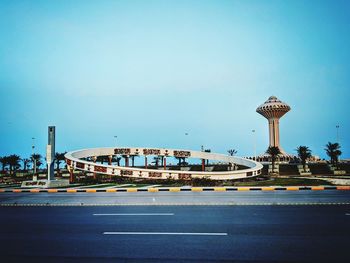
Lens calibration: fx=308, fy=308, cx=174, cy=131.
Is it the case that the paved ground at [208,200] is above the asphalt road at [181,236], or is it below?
below

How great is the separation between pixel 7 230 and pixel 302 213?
414 inches

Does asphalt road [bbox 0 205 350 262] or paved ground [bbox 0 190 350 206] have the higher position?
asphalt road [bbox 0 205 350 262]

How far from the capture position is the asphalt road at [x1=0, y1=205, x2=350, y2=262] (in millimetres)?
6676

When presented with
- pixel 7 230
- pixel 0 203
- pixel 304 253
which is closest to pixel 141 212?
pixel 7 230

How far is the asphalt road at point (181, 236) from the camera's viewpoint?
21.9 ft

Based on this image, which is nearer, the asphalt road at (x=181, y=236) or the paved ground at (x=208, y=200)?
the asphalt road at (x=181, y=236)

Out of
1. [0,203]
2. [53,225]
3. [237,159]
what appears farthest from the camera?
[237,159]

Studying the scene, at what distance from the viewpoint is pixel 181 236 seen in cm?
834

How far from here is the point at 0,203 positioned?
1794 cm

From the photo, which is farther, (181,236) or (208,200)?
(208,200)

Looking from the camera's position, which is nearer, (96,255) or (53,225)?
(96,255)

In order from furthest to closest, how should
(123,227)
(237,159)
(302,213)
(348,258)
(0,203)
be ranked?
1. (237,159)
2. (0,203)
3. (302,213)
4. (123,227)
5. (348,258)

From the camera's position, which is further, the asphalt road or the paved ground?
the paved ground

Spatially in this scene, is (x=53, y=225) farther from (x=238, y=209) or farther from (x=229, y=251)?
(x=238, y=209)
